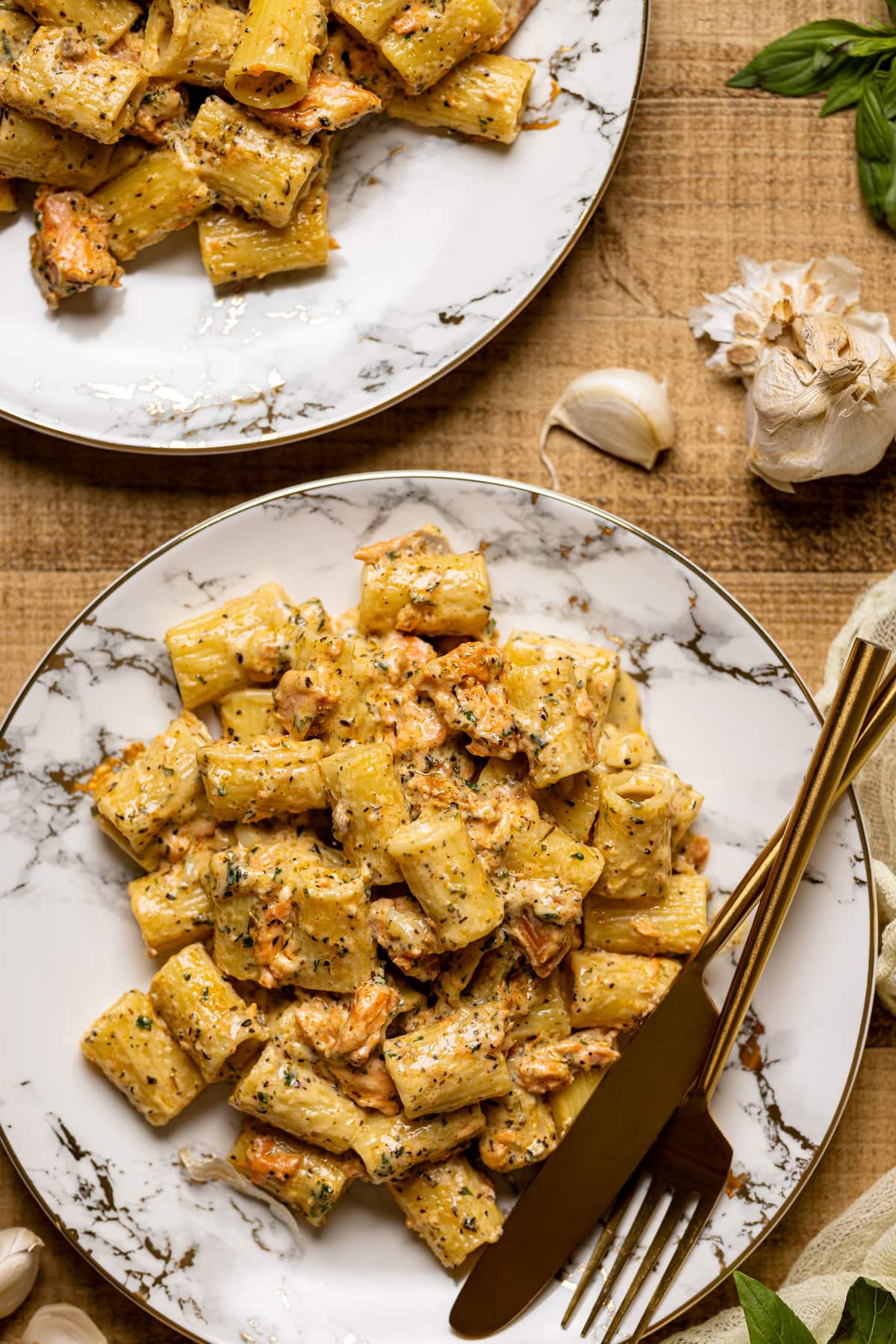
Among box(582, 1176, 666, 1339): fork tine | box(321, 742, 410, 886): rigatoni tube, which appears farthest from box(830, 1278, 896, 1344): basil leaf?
box(321, 742, 410, 886): rigatoni tube

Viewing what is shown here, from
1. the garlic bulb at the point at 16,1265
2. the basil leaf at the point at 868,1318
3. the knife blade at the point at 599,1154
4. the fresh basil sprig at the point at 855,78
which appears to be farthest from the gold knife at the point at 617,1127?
the fresh basil sprig at the point at 855,78

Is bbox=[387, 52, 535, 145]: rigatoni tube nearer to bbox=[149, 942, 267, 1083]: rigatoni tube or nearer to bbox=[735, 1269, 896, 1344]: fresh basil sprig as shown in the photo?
bbox=[149, 942, 267, 1083]: rigatoni tube

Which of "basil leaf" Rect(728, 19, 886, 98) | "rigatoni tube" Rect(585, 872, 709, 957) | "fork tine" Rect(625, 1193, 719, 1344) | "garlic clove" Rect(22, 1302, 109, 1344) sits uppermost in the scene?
"basil leaf" Rect(728, 19, 886, 98)

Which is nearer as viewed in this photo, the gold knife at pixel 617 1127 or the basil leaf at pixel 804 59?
the gold knife at pixel 617 1127

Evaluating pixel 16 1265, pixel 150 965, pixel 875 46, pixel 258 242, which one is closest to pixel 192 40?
pixel 258 242

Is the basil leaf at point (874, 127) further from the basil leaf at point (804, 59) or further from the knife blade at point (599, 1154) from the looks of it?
the knife blade at point (599, 1154)

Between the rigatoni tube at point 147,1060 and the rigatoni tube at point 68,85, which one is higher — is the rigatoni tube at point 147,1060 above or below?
below

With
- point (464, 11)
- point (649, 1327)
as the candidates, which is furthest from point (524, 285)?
point (649, 1327)
